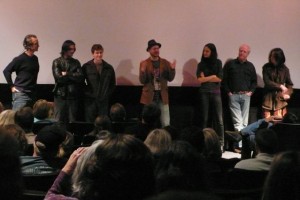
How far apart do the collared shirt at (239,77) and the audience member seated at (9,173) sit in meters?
6.77

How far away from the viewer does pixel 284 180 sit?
1.74 m

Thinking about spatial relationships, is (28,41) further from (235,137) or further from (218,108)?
(235,137)

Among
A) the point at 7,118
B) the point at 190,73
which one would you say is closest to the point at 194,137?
the point at 7,118

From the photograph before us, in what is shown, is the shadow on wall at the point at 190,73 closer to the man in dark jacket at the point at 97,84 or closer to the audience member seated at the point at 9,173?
the man in dark jacket at the point at 97,84

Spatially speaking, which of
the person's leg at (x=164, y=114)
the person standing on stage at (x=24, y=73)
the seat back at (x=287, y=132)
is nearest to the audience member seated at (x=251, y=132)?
the seat back at (x=287, y=132)

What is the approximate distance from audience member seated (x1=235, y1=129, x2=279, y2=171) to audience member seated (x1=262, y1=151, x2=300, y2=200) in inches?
66.2

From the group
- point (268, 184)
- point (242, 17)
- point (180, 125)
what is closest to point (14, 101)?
point (180, 125)

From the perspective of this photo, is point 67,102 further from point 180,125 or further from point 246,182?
point 246,182

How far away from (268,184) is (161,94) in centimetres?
583

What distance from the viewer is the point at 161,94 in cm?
759

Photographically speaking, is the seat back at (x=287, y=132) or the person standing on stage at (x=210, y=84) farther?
the person standing on stage at (x=210, y=84)

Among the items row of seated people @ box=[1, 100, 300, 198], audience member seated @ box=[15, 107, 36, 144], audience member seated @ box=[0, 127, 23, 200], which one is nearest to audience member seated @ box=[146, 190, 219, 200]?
audience member seated @ box=[0, 127, 23, 200]

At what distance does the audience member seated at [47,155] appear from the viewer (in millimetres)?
3092

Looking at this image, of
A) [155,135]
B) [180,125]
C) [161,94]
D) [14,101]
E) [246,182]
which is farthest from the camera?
[180,125]
